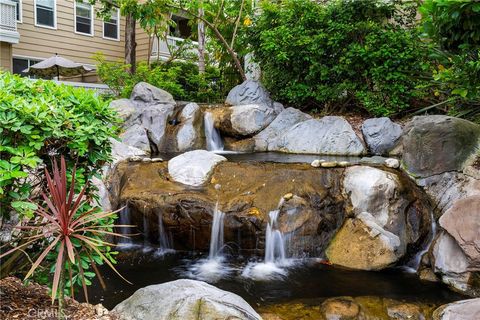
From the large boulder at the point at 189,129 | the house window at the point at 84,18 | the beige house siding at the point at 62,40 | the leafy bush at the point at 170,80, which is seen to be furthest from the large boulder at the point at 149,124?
the house window at the point at 84,18

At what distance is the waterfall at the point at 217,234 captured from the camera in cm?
682

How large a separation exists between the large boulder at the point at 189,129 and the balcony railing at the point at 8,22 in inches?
327

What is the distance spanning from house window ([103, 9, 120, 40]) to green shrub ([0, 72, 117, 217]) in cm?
1736

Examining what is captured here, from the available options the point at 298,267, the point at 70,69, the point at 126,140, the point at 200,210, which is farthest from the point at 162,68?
the point at 298,267

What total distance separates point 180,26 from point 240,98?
1210 centimetres

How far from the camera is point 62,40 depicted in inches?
713

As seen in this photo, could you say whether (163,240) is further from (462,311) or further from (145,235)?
(462,311)

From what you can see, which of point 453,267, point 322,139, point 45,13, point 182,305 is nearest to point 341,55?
point 322,139

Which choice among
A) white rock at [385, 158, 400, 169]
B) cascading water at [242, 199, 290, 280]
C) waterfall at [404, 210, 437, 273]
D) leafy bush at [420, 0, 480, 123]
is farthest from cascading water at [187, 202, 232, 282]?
leafy bush at [420, 0, 480, 123]

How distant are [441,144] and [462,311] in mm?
3148

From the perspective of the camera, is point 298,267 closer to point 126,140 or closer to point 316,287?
point 316,287

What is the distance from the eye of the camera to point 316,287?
5.68 meters

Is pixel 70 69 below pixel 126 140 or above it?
above

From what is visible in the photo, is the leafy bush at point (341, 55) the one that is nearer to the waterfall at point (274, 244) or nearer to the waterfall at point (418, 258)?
the waterfall at point (418, 258)
